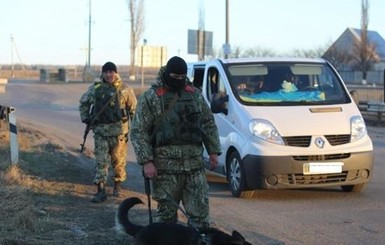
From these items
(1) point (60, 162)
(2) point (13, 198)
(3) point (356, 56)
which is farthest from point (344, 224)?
(3) point (356, 56)

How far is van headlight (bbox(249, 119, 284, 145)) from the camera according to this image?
868 cm

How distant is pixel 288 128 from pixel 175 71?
3.79 m

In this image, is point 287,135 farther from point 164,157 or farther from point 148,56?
point 148,56

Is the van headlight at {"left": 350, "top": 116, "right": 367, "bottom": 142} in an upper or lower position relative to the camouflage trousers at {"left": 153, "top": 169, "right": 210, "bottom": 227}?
upper

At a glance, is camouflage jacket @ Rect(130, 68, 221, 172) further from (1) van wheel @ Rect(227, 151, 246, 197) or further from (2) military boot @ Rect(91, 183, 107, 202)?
(1) van wheel @ Rect(227, 151, 246, 197)

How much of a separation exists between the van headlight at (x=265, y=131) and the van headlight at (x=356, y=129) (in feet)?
3.40

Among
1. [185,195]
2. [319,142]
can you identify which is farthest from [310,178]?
[185,195]

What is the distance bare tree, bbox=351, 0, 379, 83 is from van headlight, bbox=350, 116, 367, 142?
6302 cm

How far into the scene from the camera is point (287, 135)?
8.66 metres

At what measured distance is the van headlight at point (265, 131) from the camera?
868 centimetres

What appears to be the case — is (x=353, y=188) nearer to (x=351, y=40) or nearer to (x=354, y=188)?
(x=354, y=188)

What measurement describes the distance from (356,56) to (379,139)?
61113 mm

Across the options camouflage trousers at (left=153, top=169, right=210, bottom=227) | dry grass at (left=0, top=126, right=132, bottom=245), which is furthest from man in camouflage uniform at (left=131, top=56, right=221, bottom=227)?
dry grass at (left=0, top=126, right=132, bottom=245)

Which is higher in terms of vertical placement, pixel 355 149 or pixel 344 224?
pixel 355 149
